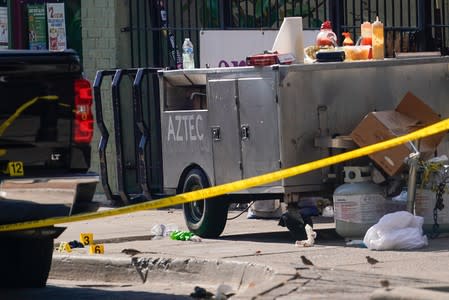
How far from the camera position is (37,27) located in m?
16.1

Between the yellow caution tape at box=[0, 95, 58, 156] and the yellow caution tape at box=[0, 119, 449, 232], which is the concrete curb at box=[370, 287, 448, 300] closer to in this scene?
the yellow caution tape at box=[0, 119, 449, 232]

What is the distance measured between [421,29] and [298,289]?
22.8 feet

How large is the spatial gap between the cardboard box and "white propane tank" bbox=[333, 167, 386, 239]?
23 cm

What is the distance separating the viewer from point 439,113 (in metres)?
10.9

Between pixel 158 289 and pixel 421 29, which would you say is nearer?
pixel 158 289

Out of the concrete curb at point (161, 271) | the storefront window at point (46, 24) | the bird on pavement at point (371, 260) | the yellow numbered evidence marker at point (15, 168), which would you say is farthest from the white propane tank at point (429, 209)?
the storefront window at point (46, 24)

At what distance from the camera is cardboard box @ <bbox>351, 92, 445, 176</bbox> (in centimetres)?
965

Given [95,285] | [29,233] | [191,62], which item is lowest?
[95,285]

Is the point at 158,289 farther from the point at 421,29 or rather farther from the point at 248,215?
the point at 421,29

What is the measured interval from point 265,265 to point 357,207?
57.2 inches

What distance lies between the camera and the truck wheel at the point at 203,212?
10.7m

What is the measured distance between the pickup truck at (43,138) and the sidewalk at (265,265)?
4.30 feet

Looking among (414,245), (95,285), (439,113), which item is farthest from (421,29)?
(95,285)

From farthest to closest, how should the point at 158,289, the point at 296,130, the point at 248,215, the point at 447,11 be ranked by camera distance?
the point at 447,11, the point at 248,215, the point at 296,130, the point at 158,289
